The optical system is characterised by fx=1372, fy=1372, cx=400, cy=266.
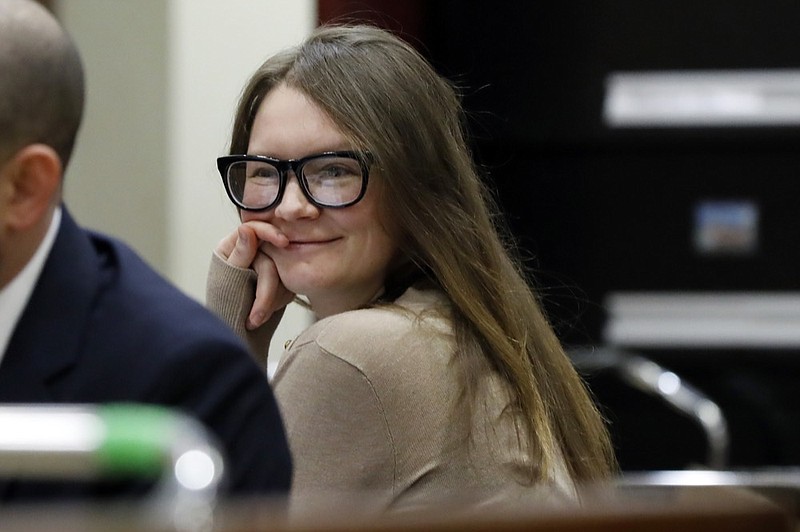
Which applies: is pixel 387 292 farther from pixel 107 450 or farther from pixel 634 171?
pixel 634 171

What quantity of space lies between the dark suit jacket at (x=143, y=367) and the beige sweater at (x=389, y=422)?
0.23 meters

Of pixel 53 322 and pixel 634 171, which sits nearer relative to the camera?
pixel 53 322

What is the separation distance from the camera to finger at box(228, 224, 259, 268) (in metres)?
1.95

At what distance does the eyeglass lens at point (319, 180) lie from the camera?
180 cm

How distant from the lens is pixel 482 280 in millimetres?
1798

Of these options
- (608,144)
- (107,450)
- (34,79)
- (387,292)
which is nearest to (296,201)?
(387,292)

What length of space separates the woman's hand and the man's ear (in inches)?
21.6

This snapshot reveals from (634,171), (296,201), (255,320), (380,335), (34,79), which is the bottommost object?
(634,171)

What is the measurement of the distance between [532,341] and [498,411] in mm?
173

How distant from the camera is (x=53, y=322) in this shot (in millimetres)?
1378

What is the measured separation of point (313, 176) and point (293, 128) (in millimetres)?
77

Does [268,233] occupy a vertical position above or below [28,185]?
below

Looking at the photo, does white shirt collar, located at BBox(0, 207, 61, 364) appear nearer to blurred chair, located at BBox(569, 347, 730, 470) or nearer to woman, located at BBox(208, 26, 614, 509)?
woman, located at BBox(208, 26, 614, 509)

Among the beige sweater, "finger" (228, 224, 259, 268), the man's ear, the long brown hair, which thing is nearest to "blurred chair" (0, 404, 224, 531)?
the man's ear
